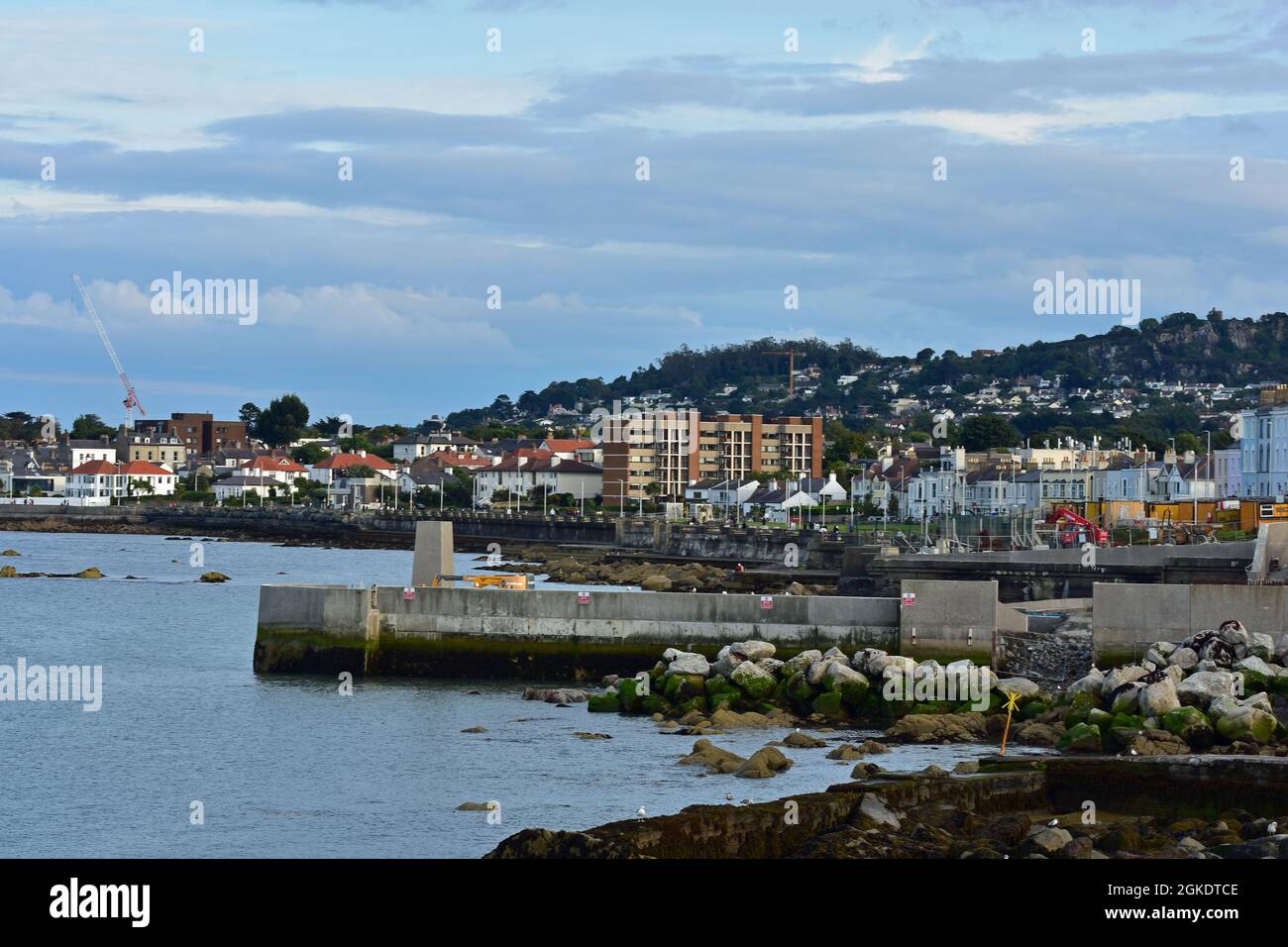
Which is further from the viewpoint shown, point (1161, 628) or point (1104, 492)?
point (1104, 492)

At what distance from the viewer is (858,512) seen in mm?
150375

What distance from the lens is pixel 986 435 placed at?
185375 mm

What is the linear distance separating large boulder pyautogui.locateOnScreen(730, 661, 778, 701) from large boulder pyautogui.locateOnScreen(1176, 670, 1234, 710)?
347 inches

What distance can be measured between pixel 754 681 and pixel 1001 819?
13838mm

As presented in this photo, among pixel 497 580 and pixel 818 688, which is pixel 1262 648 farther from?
pixel 497 580

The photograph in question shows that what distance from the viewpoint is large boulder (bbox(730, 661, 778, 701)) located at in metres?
36.8

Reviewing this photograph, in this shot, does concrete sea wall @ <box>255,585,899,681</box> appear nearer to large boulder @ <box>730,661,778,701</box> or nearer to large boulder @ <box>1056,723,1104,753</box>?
large boulder @ <box>730,661,778,701</box>

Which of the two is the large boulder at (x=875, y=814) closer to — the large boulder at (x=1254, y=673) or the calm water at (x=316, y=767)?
the calm water at (x=316, y=767)

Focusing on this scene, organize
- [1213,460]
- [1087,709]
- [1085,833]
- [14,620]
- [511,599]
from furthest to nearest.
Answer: [1213,460] → [14,620] → [511,599] → [1087,709] → [1085,833]

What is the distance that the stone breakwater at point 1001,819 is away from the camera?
21016 millimetres
